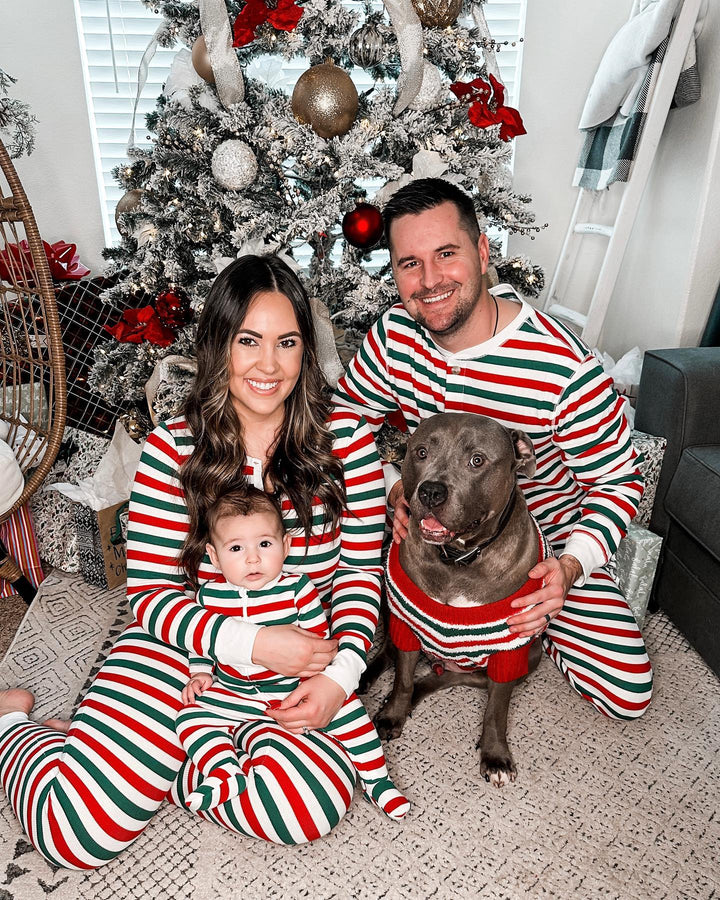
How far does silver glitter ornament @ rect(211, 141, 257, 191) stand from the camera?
6.43 ft

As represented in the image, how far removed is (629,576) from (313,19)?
1.82 m

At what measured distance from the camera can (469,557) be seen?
147 centimetres

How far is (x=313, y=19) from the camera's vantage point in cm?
197

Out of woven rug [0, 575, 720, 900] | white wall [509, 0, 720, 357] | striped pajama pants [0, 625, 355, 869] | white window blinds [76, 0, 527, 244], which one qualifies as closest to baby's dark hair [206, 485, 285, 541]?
striped pajama pants [0, 625, 355, 869]

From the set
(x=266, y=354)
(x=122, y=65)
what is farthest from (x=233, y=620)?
(x=122, y=65)

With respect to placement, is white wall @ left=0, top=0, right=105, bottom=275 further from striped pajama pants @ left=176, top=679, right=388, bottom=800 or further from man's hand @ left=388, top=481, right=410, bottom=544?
striped pajama pants @ left=176, top=679, right=388, bottom=800

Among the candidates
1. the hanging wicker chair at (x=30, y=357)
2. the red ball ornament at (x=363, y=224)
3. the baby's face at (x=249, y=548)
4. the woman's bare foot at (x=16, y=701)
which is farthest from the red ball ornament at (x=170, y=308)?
the woman's bare foot at (x=16, y=701)

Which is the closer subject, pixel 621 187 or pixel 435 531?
pixel 435 531

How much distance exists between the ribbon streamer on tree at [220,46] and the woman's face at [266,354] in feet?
2.92

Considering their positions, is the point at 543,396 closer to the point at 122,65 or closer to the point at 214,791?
the point at 214,791

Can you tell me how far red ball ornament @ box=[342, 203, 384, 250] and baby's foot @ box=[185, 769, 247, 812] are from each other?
148 cm

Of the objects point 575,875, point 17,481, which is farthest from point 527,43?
point 575,875

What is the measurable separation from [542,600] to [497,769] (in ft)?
1.35

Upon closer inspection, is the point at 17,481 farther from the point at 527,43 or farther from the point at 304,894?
the point at 527,43
